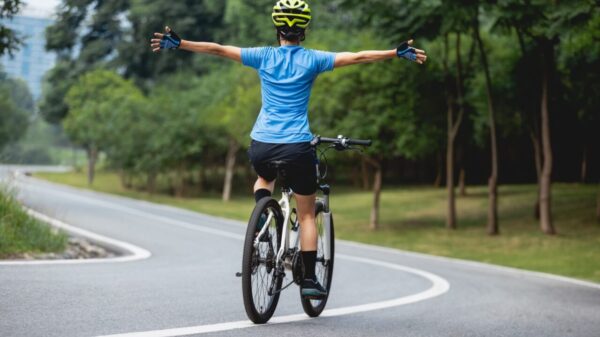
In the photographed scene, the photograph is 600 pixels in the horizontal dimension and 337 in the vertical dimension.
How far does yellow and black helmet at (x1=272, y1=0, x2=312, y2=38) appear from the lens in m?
6.06

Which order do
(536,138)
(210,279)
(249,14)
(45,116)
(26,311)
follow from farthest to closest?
(45,116), (249,14), (536,138), (210,279), (26,311)

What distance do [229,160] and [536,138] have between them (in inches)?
1118

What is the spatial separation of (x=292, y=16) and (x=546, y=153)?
2113 cm

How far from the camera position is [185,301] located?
7.09 metres

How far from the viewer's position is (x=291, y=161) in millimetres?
5930

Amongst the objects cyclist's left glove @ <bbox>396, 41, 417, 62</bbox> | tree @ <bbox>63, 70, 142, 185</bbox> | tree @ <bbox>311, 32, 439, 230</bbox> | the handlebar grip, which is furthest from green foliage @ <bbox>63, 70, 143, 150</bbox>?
cyclist's left glove @ <bbox>396, 41, 417, 62</bbox>

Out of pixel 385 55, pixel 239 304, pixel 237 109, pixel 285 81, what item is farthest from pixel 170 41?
pixel 237 109

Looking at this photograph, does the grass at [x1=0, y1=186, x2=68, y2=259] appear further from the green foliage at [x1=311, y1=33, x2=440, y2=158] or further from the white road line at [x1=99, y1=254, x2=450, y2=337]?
the green foliage at [x1=311, y1=33, x2=440, y2=158]

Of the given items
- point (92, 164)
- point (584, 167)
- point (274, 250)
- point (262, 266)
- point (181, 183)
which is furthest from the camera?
point (92, 164)

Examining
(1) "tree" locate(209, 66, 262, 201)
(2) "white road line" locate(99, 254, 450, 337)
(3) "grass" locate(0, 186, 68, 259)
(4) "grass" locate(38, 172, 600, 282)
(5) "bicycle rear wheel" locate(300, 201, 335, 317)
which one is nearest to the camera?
(2) "white road line" locate(99, 254, 450, 337)

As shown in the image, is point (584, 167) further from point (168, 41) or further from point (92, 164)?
point (168, 41)

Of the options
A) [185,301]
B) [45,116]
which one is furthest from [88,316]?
[45,116]

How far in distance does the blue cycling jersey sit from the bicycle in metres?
0.25

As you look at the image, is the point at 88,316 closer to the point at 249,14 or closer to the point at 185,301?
the point at 185,301
